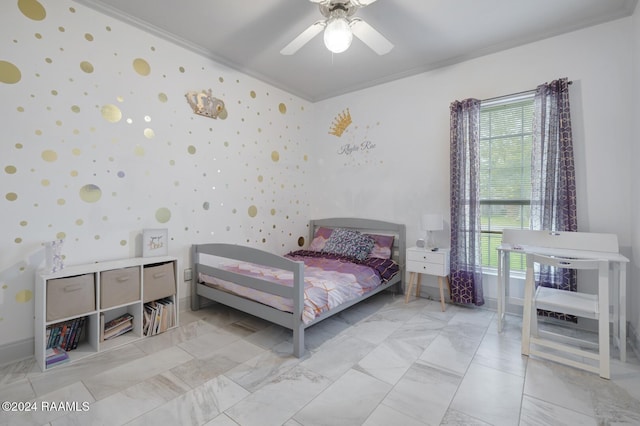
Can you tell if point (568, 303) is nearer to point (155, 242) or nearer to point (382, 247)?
point (382, 247)

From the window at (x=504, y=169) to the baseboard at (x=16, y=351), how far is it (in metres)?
3.88

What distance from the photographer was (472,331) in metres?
2.48

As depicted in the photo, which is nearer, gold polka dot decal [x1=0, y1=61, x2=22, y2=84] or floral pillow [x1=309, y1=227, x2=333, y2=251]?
gold polka dot decal [x1=0, y1=61, x2=22, y2=84]

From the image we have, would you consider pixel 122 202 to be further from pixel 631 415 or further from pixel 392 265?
pixel 631 415

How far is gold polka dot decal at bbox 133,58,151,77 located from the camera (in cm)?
254

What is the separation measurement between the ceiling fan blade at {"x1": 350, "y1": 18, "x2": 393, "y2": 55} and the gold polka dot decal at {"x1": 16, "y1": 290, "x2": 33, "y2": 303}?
9.67 ft

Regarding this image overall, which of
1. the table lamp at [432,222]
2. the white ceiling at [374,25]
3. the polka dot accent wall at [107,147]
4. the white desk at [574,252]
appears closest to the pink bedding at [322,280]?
the table lamp at [432,222]

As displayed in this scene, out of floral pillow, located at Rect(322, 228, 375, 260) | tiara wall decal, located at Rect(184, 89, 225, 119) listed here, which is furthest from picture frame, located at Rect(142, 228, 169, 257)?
floral pillow, located at Rect(322, 228, 375, 260)

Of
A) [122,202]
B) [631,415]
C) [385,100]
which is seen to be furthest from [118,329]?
[385,100]

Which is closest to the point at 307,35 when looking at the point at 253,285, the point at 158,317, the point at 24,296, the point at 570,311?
the point at 253,285

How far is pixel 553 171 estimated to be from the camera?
8.29 ft

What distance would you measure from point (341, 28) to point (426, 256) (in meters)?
2.20

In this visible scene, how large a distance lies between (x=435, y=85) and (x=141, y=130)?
119 inches

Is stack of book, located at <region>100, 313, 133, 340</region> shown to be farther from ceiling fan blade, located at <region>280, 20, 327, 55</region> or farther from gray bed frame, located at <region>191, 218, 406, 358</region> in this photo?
ceiling fan blade, located at <region>280, 20, 327, 55</region>
